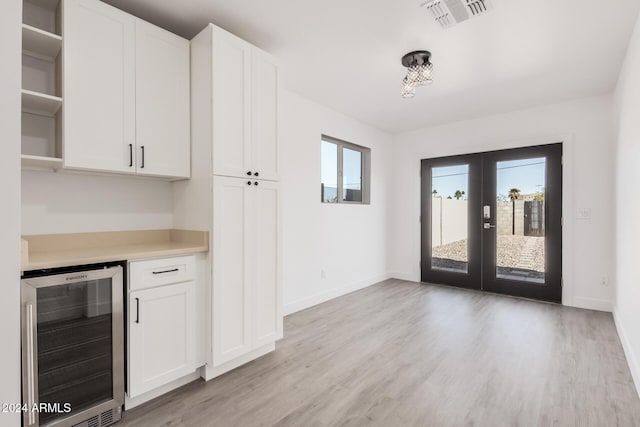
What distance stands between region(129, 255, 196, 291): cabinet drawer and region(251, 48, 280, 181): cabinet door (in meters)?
0.88

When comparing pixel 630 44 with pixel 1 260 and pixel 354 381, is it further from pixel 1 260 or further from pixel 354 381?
pixel 1 260

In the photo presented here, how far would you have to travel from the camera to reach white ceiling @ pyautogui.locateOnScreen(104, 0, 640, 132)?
2201 mm

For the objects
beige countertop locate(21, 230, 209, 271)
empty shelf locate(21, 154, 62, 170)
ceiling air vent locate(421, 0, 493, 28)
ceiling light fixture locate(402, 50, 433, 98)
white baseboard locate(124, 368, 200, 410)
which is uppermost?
ceiling air vent locate(421, 0, 493, 28)

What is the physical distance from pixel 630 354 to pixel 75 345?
152 inches

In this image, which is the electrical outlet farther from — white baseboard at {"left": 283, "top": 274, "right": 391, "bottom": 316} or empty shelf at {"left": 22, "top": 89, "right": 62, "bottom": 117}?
empty shelf at {"left": 22, "top": 89, "right": 62, "bottom": 117}

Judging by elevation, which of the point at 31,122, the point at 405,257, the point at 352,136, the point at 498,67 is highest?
the point at 498,67

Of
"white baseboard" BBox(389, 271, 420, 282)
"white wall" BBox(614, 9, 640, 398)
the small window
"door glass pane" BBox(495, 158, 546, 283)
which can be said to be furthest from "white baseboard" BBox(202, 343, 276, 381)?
"door glass pane" BBox(495, 158, 546, 283)

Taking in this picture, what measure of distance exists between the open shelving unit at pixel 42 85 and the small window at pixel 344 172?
2.76 m

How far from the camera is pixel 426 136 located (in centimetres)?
516

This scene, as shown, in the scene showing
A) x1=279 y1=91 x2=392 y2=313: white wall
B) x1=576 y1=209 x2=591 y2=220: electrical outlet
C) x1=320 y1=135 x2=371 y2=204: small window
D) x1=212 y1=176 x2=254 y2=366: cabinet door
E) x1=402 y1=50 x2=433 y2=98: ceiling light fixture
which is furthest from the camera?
x1=320 y1=135 x2=371 y2=204: small window

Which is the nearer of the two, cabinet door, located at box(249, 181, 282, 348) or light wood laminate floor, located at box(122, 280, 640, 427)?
light wood laminate floor, located at box(122, 280, 640, 427)

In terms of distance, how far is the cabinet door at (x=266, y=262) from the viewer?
2477 millimetres

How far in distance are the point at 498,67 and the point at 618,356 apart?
2.75 metres

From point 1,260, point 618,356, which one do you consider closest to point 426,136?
point 618,356
